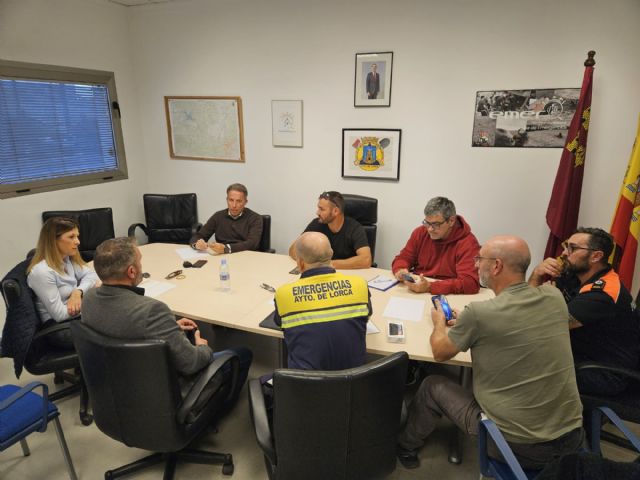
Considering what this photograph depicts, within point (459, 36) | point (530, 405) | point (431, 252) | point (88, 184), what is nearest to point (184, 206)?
point (88, 184)

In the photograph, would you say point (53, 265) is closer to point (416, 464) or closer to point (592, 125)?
point (416, 464)

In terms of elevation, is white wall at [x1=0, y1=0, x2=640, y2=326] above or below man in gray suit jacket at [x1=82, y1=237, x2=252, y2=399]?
above

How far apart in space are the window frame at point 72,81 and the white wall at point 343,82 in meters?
0.07

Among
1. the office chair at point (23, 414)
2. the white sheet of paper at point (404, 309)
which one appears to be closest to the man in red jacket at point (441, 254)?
the white sheet of paper at point (404, 309)

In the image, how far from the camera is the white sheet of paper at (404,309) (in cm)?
223

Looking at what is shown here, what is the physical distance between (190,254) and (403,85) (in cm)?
236


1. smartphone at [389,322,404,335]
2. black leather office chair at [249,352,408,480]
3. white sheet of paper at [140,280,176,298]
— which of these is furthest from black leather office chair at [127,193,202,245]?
black leather office chair at [249,352,408,480]

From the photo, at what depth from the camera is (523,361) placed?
5.27ft

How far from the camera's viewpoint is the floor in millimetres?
2137

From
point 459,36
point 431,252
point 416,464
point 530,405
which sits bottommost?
point 416,464

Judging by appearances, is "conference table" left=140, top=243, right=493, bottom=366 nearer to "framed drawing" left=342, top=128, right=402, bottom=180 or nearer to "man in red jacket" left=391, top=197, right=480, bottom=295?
"man in red jacket" left=391, top=197, right=480, bottom=295

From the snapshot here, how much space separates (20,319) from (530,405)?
8.20ft

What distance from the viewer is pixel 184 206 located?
14.4 ft

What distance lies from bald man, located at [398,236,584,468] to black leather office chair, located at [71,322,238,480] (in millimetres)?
1152
